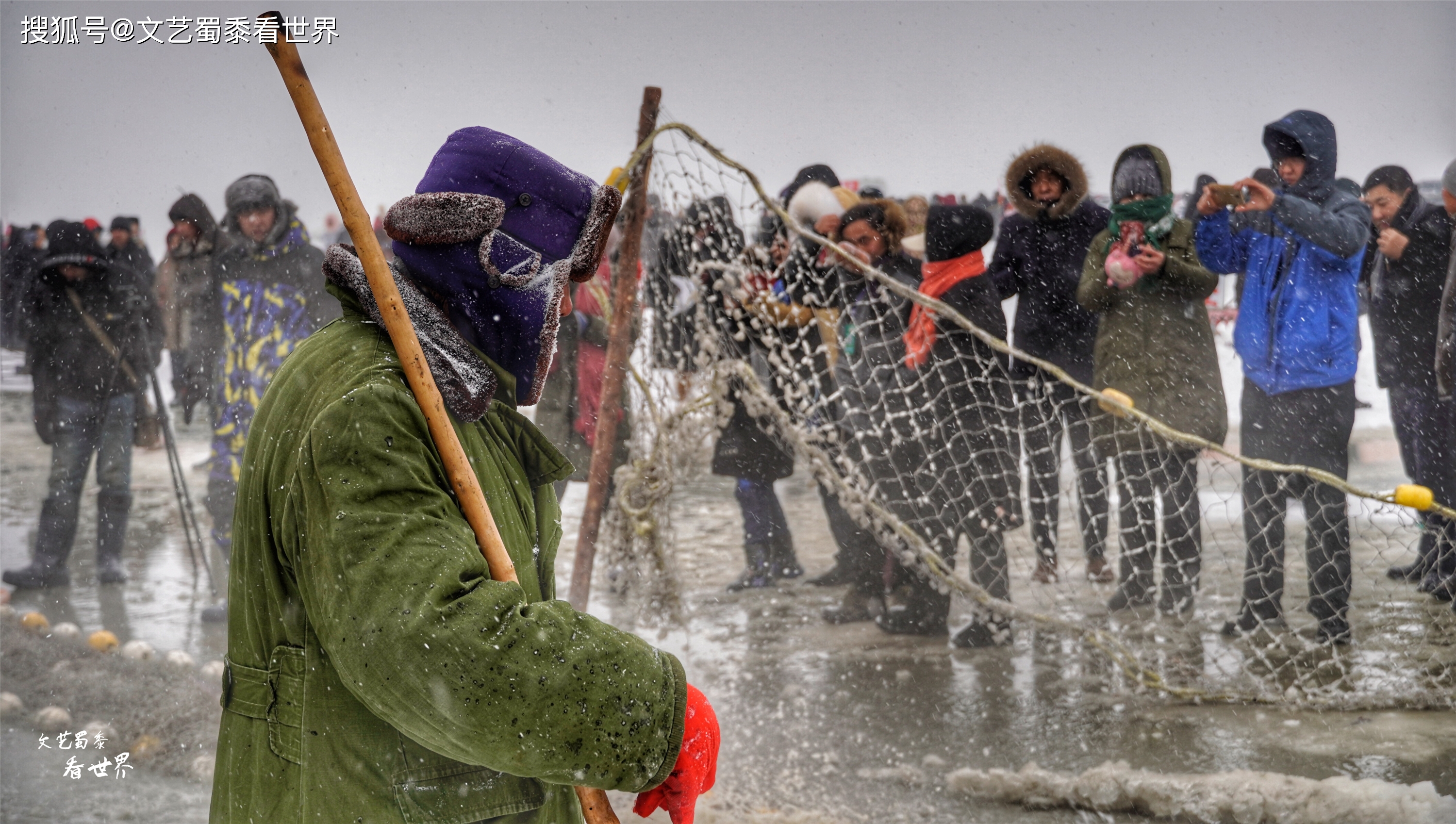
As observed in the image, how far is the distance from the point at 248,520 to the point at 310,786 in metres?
0.30

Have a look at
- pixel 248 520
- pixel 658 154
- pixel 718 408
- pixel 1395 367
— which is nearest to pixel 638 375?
pixel 718 408

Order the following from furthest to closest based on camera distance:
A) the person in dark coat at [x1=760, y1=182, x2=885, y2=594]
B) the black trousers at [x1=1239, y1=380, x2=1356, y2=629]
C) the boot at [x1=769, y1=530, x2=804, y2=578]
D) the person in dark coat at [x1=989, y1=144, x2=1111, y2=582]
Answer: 1. the boot at [x1=769, y1=530, x2=804, y2=578]
2. the person in dark coat at [x1=989, y1=144, x2=1111, y2=582]
3. the person in dark coat at [x1=760, y1=182, x2=885, y2=594]
4. the black trousers at [x1=1239, y1=380, x2=1356, y2=629]

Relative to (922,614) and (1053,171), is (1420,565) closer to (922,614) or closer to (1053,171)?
(922,614)

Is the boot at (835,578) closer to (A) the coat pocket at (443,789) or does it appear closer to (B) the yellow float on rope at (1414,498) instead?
(B) the yellow float on rope at (1414,498)

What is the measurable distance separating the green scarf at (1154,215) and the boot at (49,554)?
181 inches

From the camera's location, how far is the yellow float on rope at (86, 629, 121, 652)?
13.1 ft

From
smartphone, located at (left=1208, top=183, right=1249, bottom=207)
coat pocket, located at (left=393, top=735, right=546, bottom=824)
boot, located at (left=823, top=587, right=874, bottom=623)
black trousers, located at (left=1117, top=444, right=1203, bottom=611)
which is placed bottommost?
boot, located at (left=823, top=587, right=874, bottom=623)

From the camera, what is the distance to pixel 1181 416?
12.2 ft

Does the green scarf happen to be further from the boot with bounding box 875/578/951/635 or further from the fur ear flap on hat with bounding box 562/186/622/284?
the fur ear flap on hat with bounding box 562/186/622/284

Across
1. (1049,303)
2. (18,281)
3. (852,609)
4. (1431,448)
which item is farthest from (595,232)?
Result: (18,281)

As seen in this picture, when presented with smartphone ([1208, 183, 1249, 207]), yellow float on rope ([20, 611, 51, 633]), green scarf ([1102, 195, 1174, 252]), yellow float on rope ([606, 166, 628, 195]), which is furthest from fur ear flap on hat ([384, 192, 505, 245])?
yellow float on rope ([20, 611, 51, 633])

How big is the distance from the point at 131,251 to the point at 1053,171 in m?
4.02

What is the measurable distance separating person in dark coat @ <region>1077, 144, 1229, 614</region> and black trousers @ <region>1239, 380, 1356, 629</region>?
16 cm

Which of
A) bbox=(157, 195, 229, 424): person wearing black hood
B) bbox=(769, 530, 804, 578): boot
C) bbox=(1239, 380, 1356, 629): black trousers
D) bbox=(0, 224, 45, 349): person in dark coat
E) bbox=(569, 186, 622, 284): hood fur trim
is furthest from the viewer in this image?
bbox=(769, 530, 804, 578): boot
